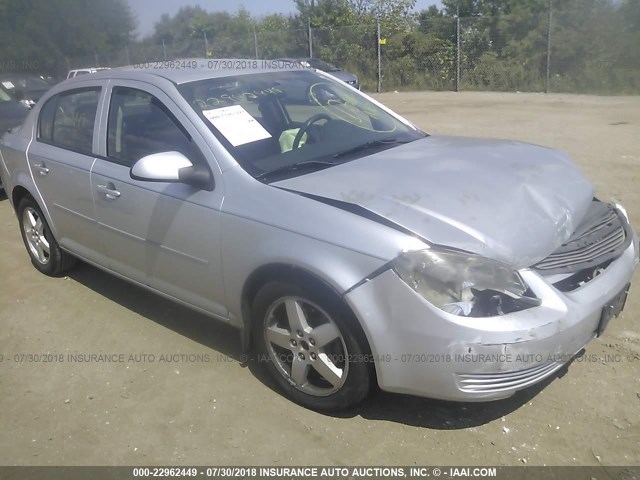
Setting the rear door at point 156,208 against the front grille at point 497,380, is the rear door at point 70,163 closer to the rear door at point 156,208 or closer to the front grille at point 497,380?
the rear door at point 156,208

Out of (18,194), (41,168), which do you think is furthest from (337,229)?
(18,194)

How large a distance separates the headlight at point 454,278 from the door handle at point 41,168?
3100 mm

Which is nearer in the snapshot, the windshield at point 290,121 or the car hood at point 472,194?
the car hood at point 472,194

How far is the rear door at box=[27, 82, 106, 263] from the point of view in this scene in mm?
3967

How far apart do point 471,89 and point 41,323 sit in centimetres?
1905

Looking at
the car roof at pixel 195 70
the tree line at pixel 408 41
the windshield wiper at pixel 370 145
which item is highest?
the tree line at pixel 408 41

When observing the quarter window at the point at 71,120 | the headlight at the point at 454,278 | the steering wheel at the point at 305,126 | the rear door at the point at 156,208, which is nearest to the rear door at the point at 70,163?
the quarter window at the point at 71,120

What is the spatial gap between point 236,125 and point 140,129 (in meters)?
0.74

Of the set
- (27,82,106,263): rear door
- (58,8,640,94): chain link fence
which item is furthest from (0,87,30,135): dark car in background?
(58,8,640,94): chain link fence

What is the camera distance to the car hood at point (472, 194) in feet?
8.29

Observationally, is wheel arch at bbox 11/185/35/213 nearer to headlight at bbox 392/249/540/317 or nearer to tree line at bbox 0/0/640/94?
headlight at bbox 392/249/540/317

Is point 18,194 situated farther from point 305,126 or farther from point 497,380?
point 497,380

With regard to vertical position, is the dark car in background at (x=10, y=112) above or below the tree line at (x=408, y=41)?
below

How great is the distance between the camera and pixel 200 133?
10.4 feet
